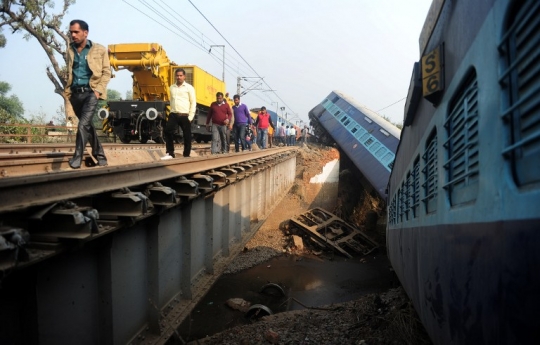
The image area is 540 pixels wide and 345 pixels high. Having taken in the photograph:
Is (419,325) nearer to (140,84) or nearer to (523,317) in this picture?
(523,317)

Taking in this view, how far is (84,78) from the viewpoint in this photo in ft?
16.9

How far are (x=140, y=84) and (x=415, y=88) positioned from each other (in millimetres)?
13606

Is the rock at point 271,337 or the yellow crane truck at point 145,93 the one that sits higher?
the yellow crane truck at point 145,93

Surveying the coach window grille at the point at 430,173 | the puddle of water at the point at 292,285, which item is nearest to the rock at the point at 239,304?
the puddle of water at the point at 292,285

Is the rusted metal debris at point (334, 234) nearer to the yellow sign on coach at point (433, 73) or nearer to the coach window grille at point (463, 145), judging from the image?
the yellow sign on coach at point (433, 73)

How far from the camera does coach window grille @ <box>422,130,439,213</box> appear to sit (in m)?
3.69

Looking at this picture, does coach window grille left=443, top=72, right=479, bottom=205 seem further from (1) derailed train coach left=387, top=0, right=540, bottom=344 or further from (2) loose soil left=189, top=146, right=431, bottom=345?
(2) loose soil left=189, top=146, right=431, bottom=345

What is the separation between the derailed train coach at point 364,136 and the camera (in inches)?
631

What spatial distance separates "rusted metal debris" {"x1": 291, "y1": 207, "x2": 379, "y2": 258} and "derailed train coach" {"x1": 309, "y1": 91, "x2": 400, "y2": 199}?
6.05 ft

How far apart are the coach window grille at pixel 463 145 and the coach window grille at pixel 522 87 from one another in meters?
0.47

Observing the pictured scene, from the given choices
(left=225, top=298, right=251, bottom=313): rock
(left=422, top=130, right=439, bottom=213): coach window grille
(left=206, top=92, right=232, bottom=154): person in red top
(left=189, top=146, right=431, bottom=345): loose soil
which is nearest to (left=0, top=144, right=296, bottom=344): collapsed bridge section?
(left=189, top=146, right=431, bottom=345): loose soil

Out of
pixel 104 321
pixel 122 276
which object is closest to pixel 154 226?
pixel 122 276

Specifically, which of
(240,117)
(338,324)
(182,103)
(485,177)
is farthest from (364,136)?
(485,177)

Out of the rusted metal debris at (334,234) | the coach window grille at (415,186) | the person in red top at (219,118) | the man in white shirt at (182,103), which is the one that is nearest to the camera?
the coach window grille at (415,186)
